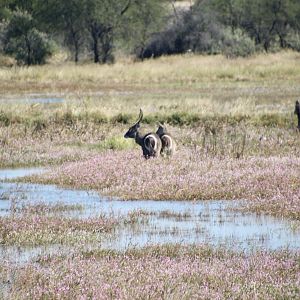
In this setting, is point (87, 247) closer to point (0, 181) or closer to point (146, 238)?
point (146, 238)

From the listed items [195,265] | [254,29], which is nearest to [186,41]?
[254,29]

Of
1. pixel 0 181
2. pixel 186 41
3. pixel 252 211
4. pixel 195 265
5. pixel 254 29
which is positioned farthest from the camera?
pixel 254 29

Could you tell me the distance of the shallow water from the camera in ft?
43.3

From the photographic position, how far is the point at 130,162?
68.8 feet

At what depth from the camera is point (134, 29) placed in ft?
261

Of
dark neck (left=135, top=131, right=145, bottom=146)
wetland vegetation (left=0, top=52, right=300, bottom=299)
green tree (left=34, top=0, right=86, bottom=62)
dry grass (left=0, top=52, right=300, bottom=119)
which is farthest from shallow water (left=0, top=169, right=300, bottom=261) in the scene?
green tree (left=34, top=0, right=86, bottom=62)

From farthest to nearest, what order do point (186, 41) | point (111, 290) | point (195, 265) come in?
point (186, 41)
point (195, 265)
point (111, 290)

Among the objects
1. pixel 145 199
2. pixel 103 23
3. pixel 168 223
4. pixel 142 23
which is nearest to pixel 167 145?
pixel 145 199

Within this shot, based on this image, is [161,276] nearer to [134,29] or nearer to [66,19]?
[134,29]

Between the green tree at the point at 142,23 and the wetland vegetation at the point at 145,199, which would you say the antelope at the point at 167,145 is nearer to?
the wetland vegetation at the point at 145,199

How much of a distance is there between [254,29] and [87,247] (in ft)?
233

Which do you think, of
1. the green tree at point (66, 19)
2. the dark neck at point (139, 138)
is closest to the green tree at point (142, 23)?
the green tree at point (66, 19)

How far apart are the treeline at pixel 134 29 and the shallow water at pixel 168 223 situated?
5455cm

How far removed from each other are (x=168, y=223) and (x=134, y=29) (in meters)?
65.4
